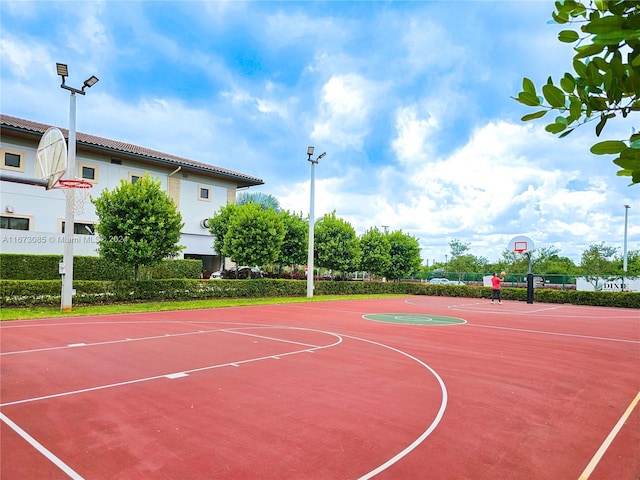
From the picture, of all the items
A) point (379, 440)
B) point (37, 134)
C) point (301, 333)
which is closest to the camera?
point (379, 440)

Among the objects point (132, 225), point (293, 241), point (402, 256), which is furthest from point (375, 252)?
point (132, 225)

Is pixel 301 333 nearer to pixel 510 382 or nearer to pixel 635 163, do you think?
pixel 510 382

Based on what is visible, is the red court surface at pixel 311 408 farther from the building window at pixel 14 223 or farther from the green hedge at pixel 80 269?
the building window at pixel 14 223

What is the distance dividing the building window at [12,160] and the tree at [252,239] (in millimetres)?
11391

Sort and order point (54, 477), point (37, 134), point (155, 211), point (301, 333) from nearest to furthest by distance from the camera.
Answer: point (54, 477) < point (301, 333) < point (155, 211) < point (37, 134)

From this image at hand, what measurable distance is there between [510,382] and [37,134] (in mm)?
24632

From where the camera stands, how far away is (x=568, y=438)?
5016 mm

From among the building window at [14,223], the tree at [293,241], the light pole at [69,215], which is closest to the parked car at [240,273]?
the tree at [293,241]

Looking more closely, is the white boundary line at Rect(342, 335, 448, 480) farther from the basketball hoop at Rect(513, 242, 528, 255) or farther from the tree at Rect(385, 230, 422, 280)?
the tree at Rect(385, 230, 422, 280)

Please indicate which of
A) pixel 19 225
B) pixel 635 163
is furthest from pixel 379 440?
pixel 19 225

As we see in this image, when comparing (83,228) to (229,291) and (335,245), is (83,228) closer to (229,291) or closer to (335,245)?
(229,291)

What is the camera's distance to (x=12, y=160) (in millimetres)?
22375

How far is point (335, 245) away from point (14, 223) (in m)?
19.3

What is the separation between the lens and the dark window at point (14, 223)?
2170 cm
